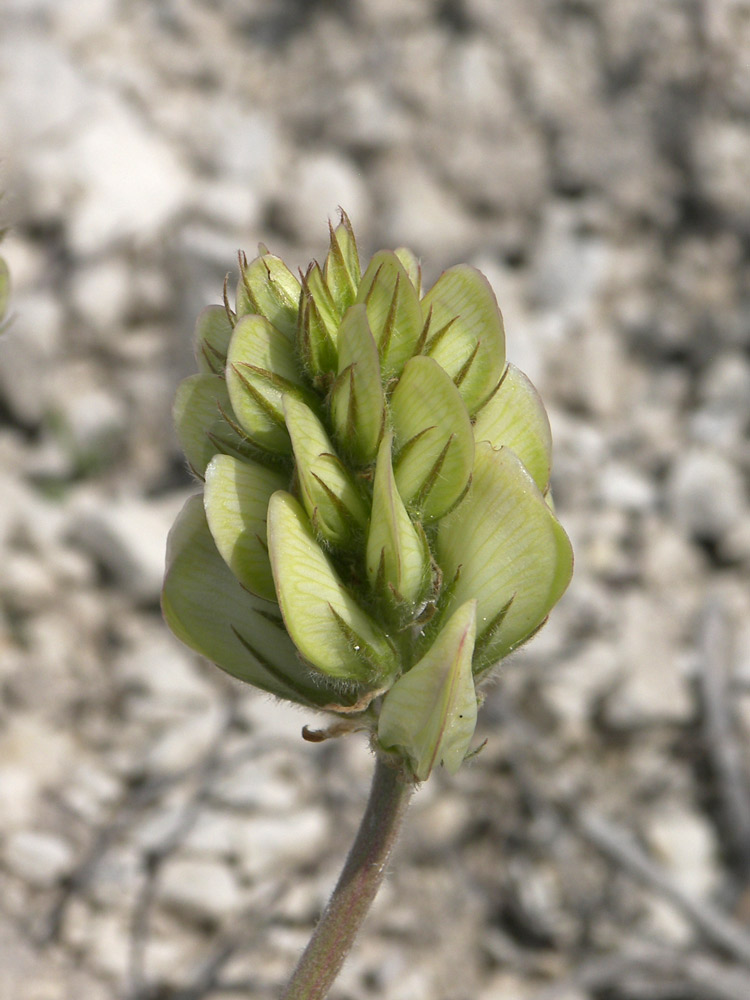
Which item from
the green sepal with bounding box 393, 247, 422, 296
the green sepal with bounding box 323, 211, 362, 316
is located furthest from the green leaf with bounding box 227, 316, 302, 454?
the green sepal with bounding box 393, 247, 422, 296

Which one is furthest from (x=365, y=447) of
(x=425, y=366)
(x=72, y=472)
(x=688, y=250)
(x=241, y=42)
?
(x=241, y=42)

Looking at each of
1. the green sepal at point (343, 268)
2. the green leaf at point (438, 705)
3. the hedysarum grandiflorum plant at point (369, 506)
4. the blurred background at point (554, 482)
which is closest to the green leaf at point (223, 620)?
the hedysarum grandiflorum plant at point (369, 506)

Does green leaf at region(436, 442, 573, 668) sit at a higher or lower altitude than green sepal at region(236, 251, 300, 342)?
lower

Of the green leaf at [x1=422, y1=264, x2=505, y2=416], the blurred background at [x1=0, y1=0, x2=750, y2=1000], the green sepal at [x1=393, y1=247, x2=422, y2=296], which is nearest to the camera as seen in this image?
the green leaf at [x1=422, y1=264, x2=505, y2=416]

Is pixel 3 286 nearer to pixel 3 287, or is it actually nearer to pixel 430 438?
pixel 3 287

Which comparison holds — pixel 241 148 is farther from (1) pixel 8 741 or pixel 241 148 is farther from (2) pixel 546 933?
(2) pixel 546 933

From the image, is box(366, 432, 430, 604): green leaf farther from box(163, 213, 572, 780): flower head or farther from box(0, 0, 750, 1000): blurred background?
box(0, 0, 750, 1000): blurred background

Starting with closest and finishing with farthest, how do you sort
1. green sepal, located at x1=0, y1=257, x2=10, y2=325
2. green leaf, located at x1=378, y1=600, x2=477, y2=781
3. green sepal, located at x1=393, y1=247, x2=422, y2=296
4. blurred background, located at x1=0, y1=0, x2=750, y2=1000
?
green leaf, located at x1=378, y1=600, x2=477, y2=781, green sepal, located at x1=393, y1=247, x2=422, y2=296, green sepal, located at x1=0, y1=257, x2=10, y2=325, blurred background, located at x1=0, y1=0, x2=750, y2=1000
